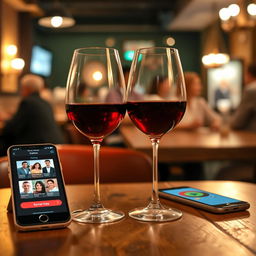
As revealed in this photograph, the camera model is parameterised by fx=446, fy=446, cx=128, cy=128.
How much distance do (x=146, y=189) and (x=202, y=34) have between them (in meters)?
10.5

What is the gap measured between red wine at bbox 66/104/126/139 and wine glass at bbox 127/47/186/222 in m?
0.03

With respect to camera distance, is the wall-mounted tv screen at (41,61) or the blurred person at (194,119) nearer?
the blurred person at (194,119)

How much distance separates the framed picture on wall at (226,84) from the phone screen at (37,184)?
344 inches

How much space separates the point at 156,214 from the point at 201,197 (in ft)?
0.47

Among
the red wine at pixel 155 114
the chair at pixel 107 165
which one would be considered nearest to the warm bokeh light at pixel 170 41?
the chair at pixel 107 165

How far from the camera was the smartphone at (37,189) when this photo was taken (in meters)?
0.66

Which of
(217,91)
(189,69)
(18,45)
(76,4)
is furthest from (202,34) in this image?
(18,45)

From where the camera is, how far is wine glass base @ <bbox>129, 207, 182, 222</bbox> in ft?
2.30

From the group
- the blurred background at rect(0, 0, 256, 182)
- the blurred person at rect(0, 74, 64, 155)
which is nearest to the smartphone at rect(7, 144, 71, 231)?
the blurred person at rect(0, 74, 64, 155)

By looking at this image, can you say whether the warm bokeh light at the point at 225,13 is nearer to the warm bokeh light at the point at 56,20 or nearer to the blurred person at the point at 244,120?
the warm bokeh light at the point at 56,20

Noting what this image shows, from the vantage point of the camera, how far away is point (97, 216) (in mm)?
709

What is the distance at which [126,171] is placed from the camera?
4.46ft

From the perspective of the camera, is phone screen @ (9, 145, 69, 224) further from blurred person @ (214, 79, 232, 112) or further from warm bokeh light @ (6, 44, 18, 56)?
blurred person @ (214, 79, 232, 112)

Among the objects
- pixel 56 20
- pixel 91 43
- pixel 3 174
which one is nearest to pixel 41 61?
pixel 91 43
